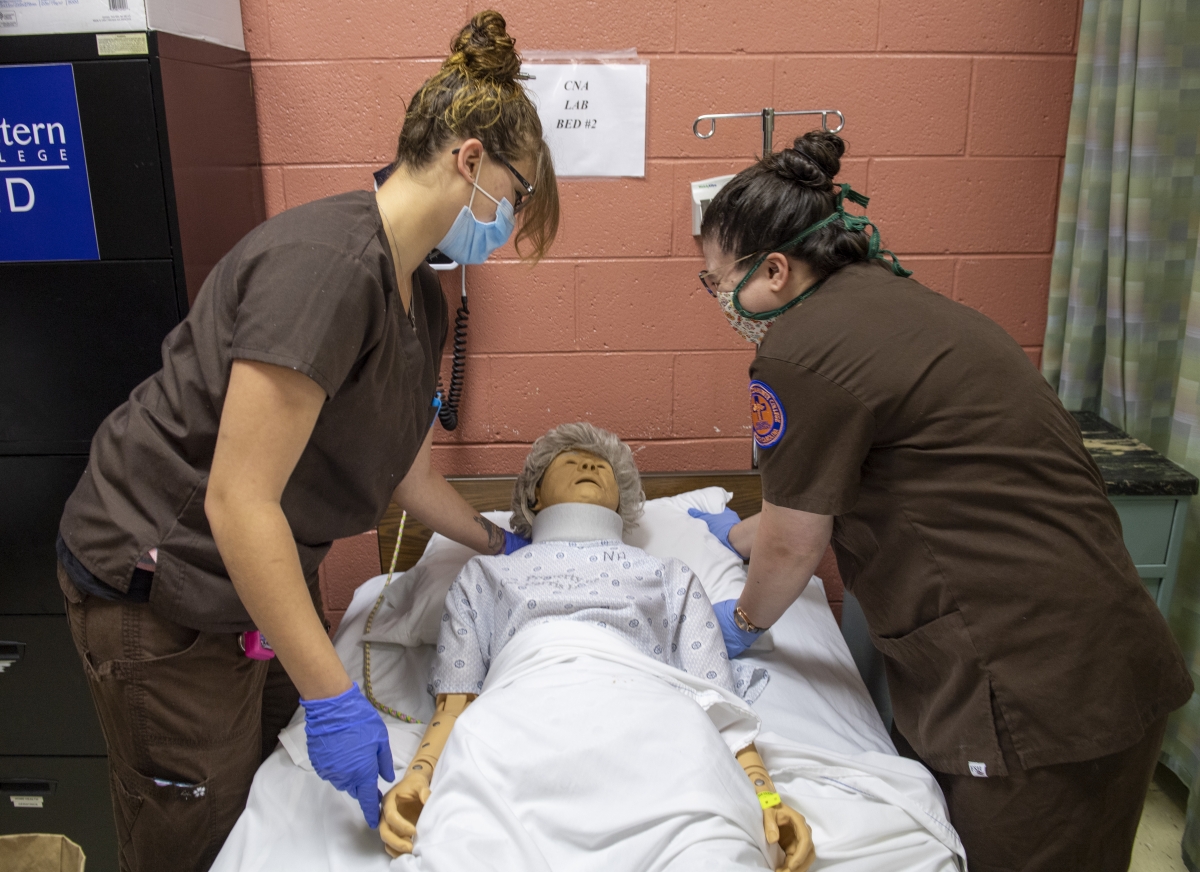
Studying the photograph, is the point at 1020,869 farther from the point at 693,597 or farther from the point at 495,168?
the point at 495,168

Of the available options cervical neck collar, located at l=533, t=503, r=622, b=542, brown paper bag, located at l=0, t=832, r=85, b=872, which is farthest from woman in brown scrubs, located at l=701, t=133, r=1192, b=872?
brown paper bag, located at l=0, t=832, r=85, b=872

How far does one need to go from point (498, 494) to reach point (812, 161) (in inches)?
47.1

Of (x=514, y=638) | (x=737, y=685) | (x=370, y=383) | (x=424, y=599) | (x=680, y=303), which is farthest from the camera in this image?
(x=680, y=303)

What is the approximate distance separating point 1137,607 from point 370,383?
1.15 meters

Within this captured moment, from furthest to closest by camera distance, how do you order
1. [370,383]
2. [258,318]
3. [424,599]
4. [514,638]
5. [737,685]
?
[424,599] < [737,685] < [514,638] < [370,383] < [258,318]

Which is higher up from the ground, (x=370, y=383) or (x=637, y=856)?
(x=370, y=383)

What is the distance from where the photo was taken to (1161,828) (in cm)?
208

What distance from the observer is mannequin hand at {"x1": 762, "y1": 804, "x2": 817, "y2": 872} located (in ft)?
4.19

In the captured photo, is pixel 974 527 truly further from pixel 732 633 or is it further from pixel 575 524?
pixel 575 524

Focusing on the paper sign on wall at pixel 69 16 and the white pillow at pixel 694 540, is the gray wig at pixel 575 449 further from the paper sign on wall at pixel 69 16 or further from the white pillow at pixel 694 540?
the paper sign on wall at pixel 69 16

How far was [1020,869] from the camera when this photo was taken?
1.37m

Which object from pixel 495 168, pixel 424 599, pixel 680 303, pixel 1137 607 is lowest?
pixel 424 599

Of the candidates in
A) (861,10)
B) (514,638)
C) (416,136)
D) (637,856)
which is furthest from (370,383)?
(861,10)

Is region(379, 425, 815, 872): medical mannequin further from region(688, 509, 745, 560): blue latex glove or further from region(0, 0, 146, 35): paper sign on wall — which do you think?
region(0, 0, 146, 35): paper sign on wall
